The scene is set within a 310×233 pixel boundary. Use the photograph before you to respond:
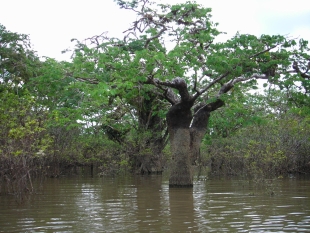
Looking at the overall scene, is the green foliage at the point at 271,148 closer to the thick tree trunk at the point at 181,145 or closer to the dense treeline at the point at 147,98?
the dense treeline at the point at 147,98

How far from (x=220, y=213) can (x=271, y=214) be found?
1.09 metres

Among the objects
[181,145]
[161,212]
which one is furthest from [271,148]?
[161,212]

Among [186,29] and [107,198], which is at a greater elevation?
[186,29]

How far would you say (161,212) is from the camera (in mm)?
10078

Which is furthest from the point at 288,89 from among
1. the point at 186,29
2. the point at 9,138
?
the point at 9,138

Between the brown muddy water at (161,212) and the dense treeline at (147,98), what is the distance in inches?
69.9

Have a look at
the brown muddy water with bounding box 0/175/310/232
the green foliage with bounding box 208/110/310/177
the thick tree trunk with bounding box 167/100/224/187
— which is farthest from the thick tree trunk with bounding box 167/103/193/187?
the green foliage with bounding box 208/110/310/177

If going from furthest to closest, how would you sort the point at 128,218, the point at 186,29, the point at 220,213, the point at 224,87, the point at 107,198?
the point at 186,29
the point at 224,87
the point at 107,198
the point at 220,213
the point at 128,218

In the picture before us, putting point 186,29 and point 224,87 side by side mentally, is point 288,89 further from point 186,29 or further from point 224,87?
point 186,29

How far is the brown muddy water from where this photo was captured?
27.2ft

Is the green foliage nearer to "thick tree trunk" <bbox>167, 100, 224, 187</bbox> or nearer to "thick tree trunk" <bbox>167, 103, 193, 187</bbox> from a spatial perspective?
"thick tree trunk" <bbox>167, 100, 224, 187</bbox>

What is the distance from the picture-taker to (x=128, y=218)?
30.6 ft

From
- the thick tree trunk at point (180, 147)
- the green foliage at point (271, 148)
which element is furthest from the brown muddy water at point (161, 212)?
the green foliage at point (271, 148)

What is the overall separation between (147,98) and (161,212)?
704 centimetres
